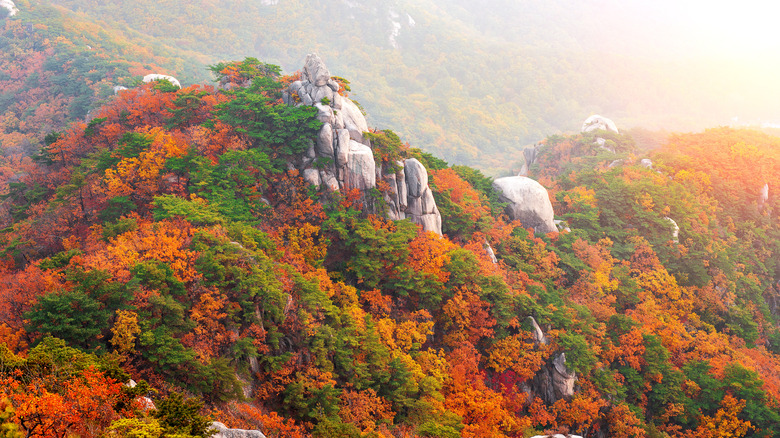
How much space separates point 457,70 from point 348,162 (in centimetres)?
11407

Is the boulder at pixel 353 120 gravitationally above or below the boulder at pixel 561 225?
above

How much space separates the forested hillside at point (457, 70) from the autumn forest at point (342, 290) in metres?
59.0

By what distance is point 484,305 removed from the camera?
28375 mm

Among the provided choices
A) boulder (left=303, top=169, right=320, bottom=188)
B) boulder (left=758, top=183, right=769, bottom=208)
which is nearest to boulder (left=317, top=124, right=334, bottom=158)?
boulder (left=303, top=169, right=320, bottom=188)

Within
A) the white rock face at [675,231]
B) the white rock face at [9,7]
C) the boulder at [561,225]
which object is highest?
the white rock face at [9,7]

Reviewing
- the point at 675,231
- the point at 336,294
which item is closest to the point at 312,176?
the point at 336,294

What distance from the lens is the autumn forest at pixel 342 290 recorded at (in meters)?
16.3

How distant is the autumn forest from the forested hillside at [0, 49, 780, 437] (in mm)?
136

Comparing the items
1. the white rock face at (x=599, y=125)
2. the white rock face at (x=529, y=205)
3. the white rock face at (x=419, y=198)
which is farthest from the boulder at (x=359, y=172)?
the white rock face at (x=599, y=125)

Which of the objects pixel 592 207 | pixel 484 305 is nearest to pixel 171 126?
pixel 484 305

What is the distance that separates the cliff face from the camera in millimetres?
29500

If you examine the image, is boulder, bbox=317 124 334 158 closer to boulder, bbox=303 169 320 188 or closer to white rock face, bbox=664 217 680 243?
boulder, bbox=303 169 320 188

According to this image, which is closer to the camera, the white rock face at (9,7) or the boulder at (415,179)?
the boulder at (415,179)

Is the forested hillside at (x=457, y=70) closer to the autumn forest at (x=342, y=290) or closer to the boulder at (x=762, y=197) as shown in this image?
the boulder at (x=762, y=197)
